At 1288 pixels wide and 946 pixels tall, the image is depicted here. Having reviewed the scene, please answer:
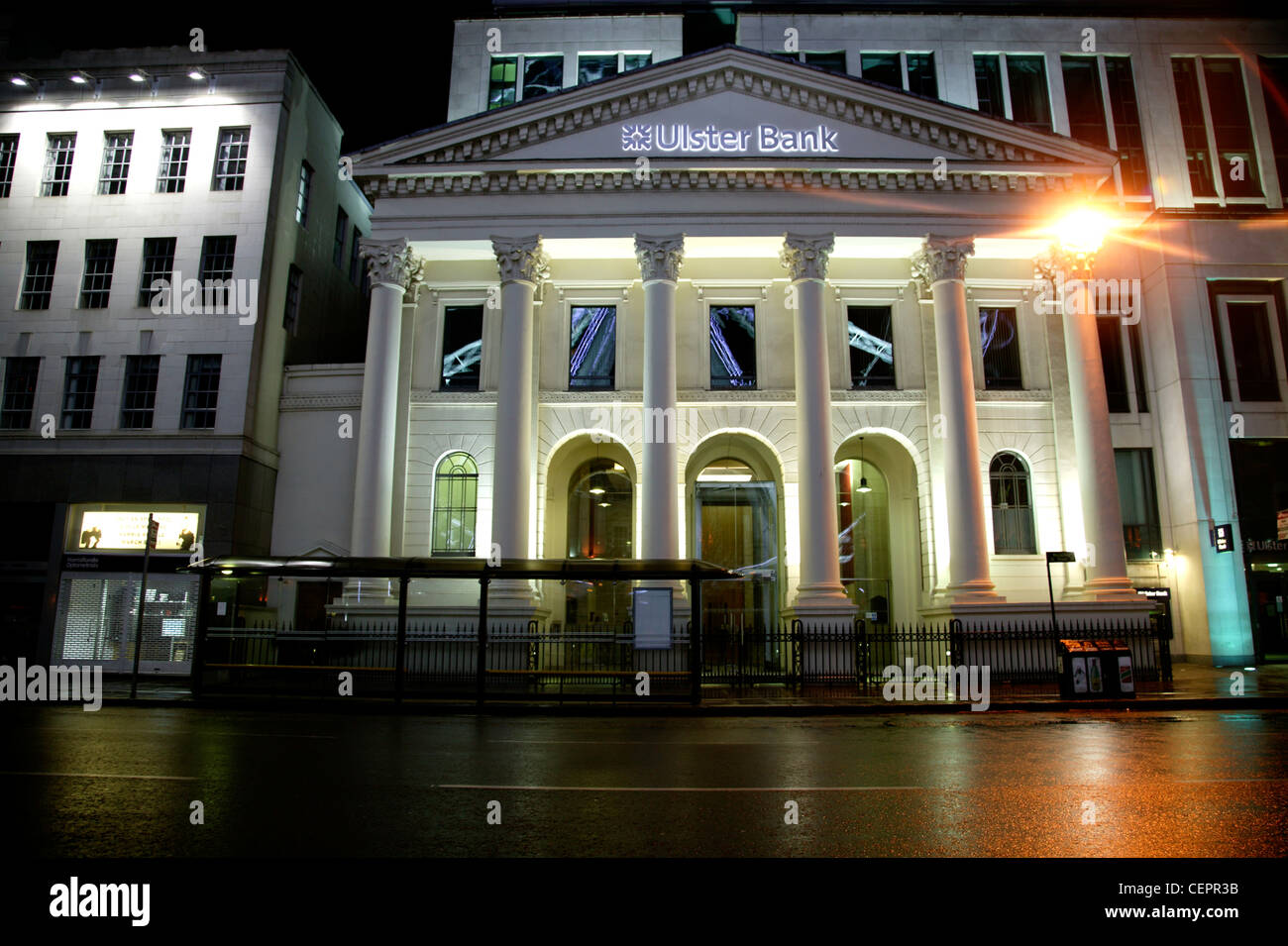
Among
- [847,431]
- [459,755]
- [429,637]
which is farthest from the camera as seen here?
[847,431]

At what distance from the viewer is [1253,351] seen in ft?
89.0

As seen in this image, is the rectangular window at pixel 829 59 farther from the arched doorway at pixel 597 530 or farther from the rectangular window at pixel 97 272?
the rectangular window at pixel 97 272

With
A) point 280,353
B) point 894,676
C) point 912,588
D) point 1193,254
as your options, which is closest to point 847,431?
point 912,588

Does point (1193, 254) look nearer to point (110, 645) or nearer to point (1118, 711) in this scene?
point (1118, 711)

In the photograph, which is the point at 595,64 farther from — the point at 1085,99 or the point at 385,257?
the point at 1085,99

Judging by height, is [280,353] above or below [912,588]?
above

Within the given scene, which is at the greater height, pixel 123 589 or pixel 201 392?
pixel 201 392

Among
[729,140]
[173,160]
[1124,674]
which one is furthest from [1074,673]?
[173,160]

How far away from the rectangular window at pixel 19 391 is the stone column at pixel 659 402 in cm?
1974

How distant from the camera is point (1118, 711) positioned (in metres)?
15.8

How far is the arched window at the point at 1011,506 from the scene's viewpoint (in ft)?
82.1

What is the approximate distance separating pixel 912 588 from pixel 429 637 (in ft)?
49.9

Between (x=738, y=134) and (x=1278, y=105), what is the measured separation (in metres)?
21.2

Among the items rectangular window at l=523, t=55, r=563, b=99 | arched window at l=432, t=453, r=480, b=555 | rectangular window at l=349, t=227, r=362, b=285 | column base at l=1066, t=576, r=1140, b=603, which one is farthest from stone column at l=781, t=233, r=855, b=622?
rectangular window at l=349, t=227, r=362, b=285
